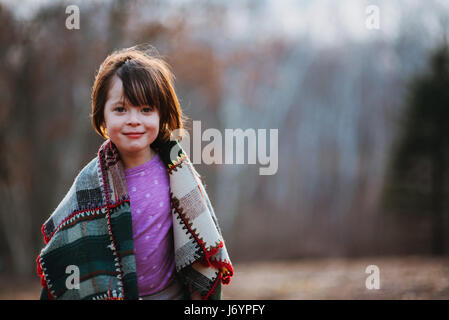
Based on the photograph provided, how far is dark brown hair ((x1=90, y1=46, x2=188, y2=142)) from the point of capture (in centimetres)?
193

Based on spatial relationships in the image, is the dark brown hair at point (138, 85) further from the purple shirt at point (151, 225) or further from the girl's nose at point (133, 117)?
the purple shirt at point (151, 225)

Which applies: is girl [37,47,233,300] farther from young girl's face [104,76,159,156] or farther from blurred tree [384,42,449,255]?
blurred tree [384,42,449,255]

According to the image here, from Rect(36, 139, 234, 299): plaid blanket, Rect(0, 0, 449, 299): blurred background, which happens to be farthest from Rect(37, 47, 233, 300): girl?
Rect(0, 0, 449, 299): blurred background

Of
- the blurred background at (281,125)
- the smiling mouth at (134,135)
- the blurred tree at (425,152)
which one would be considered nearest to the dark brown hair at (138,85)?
the smiling mouth at (134,135)

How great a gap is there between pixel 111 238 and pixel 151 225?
22 centimetres

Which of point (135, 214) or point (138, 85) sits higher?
point (138, 85)

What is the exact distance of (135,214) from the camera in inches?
79.1

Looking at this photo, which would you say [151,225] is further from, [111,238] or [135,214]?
[111,238]

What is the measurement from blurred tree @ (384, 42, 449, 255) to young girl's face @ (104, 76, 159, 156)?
36.4 ft

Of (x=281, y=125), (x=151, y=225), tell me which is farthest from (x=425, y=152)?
(x=151, y=225)
